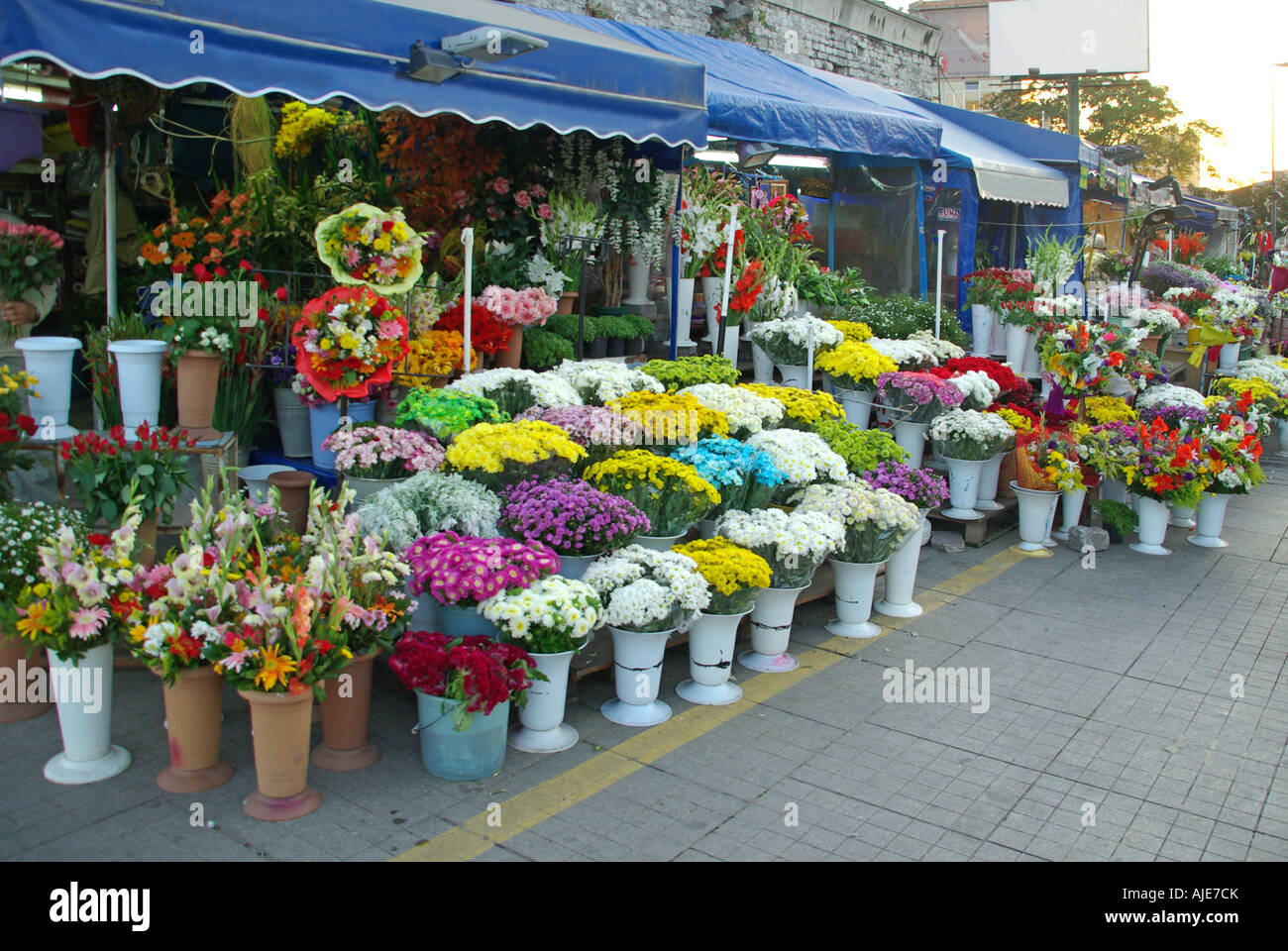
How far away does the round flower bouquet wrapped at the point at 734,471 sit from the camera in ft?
19.0

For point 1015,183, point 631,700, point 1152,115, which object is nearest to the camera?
point 631,700

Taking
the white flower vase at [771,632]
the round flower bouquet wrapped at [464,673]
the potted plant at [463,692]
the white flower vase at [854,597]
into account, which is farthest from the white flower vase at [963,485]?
the round flower bouquet wrapped at [464,673]

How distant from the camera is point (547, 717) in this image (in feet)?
14.9

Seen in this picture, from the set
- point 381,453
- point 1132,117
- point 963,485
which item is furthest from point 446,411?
point 1132,117

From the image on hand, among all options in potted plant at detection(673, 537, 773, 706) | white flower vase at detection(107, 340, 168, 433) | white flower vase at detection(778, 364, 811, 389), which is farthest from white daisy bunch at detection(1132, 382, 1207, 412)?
white flower vase at detection(107, 340, 168, 433)

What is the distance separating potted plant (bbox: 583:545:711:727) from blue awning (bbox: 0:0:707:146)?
2.68 m

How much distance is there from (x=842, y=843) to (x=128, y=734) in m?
2.92

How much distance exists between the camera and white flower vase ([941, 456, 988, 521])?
26.0ft

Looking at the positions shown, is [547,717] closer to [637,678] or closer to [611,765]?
[611,765]

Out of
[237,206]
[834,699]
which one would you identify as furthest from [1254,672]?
[237,206]

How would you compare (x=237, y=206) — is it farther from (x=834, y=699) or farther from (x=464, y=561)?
(x=834, y=699)

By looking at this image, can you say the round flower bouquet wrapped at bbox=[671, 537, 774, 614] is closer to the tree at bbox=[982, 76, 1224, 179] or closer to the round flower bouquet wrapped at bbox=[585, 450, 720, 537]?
the round flower bouquet wrapped at bbox=[585, 450, 720, 537]

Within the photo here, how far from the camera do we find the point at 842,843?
12.7 ft

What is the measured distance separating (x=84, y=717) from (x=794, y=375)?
5.89 metres
